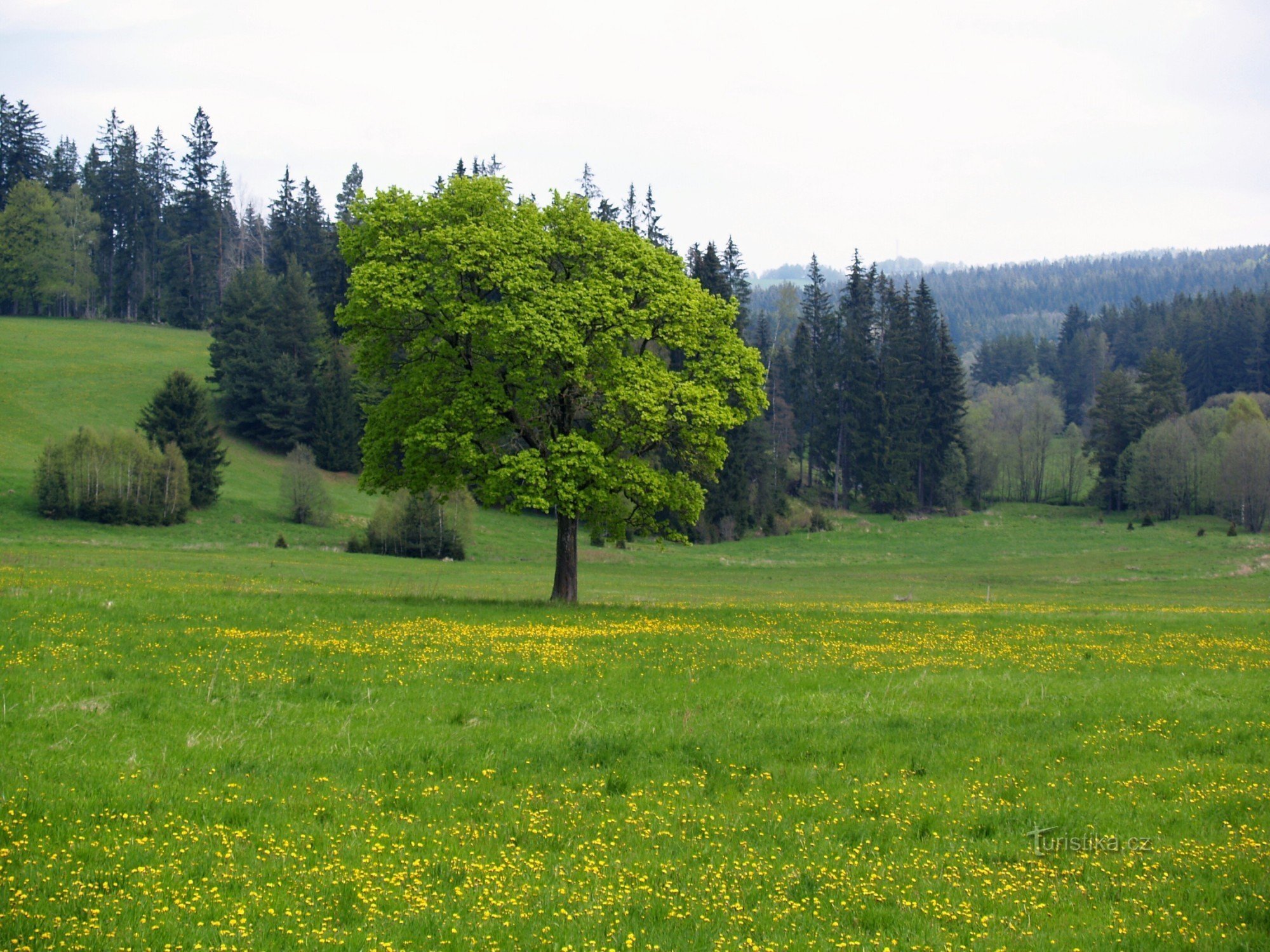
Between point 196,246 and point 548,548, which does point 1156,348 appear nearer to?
point 548,548

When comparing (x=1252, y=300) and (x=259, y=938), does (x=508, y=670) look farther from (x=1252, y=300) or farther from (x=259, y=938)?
(x=1252, y=300)

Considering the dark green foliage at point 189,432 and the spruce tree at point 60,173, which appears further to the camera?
the spruce tree at point 60,173

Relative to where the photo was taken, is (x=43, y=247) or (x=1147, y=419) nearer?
(x=43, y=247)

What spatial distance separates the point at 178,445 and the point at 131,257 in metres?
72.8

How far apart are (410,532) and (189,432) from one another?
20766 millimetres

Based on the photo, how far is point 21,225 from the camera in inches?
4242

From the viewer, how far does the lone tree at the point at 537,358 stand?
2533 cm

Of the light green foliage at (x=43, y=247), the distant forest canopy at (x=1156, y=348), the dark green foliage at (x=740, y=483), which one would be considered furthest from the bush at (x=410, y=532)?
the distant forest canopy at (x=1156, y=348)

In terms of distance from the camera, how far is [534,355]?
2497cm

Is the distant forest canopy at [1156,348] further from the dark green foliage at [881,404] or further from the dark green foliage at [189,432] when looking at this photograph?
the dark green foliage at [189,432]

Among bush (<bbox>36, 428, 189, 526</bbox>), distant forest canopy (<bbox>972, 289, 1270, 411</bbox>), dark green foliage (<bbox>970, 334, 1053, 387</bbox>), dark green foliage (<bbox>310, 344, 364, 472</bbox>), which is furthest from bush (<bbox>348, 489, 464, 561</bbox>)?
dark green foliage (<bbox>970, 334, 1053, 387</bbox>)

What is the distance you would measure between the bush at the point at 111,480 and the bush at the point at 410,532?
13002 millimetres

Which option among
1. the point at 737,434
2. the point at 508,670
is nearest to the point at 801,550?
the point at 737,434

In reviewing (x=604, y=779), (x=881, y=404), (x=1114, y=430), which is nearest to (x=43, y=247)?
(x=881, y=404)
